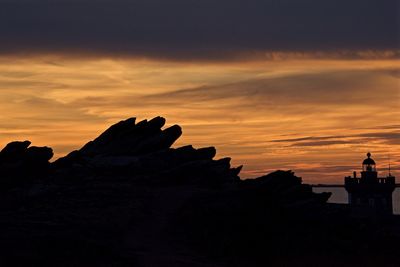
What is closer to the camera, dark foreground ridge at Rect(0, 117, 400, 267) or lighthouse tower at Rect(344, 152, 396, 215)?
dark foreground ridge at Rect(0, 117, 400, 267)

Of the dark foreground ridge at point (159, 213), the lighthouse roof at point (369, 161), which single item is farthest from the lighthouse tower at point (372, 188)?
the dark foreground ridge at point (159, 213)

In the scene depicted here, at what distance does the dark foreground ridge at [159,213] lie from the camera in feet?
128

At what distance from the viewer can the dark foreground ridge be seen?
3897cm

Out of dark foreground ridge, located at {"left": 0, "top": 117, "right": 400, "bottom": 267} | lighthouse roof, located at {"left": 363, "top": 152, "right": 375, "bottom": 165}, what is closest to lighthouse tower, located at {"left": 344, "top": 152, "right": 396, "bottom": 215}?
lighthouse roof, located at {"left": 363, "top": 152, "right": 375, "bottom": 165}

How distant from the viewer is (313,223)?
151ft

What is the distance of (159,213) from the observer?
4406 centimetres

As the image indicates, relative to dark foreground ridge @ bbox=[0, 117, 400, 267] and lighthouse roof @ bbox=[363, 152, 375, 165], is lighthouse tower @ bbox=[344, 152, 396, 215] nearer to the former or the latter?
lighthouse roof @ bbox=[363, 152, 375, 165]

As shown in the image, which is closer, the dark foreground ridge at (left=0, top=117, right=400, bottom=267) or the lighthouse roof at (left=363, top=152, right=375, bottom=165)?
the dark foreground ridge at (left=0, top=117, right=400, bottom=267)

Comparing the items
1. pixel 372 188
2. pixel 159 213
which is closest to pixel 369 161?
pixel 372 188

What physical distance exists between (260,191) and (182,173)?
6274 millimetres

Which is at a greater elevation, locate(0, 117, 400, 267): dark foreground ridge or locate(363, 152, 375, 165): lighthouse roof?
locate(363, 152, 375, 165): lighthouse roof

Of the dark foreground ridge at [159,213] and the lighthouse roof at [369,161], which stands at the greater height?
the lighthouse roof at [369,161]

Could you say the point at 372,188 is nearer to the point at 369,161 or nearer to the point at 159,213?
the point at 369,161

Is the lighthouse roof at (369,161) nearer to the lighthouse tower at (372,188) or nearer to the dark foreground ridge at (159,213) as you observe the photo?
the lighthouse tower at (372,188)
